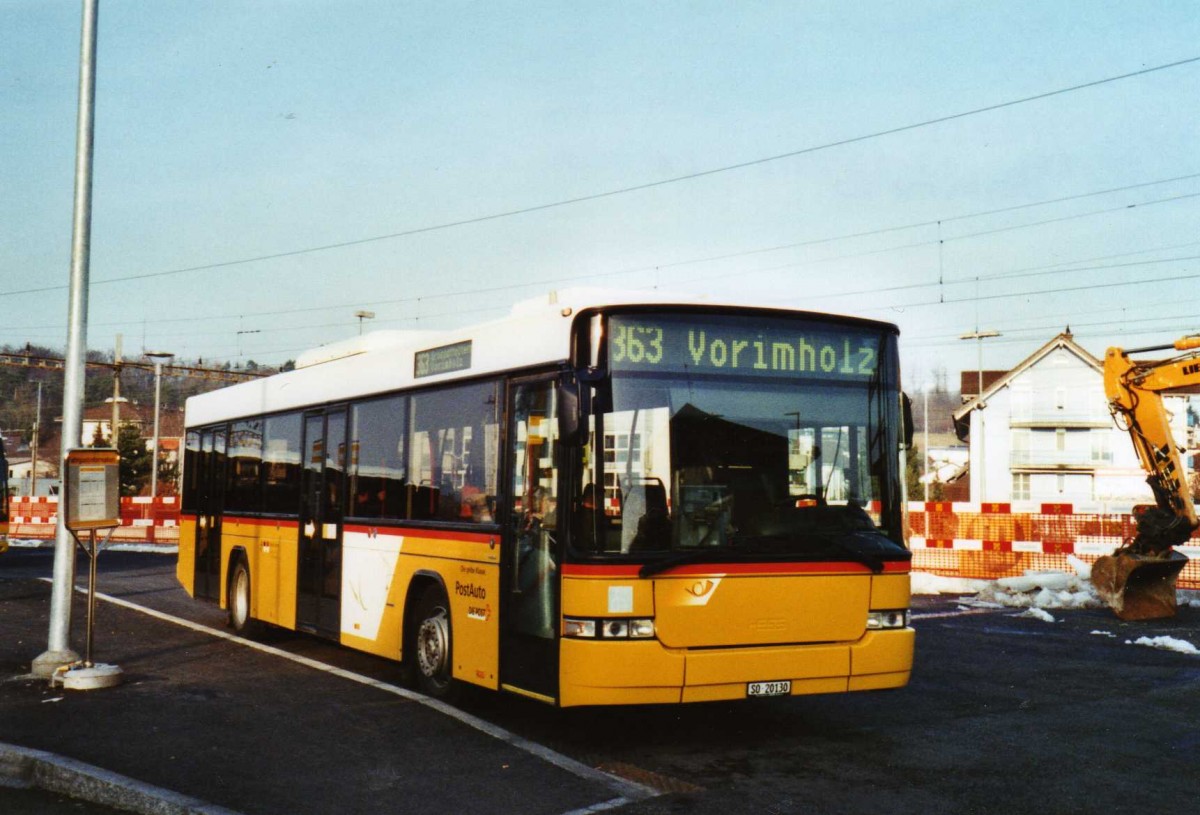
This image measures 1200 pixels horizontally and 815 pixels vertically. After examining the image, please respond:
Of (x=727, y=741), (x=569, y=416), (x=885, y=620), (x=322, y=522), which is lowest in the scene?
(x=727, y=741)

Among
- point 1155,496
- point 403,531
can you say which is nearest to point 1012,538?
point 1155,496

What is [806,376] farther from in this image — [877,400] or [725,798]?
[725,798]

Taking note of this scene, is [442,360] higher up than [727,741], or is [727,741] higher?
[442,360]

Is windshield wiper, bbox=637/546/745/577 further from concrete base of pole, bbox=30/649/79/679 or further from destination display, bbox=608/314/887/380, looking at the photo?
concrete base of pole, bbox=30/649/79/679

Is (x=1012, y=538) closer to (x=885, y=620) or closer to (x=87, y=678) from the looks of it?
(x=885, y=620)

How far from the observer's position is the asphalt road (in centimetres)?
689

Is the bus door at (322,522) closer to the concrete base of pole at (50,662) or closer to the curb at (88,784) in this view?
the concrete base of pole at (50,662)

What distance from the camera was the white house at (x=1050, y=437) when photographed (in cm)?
7569

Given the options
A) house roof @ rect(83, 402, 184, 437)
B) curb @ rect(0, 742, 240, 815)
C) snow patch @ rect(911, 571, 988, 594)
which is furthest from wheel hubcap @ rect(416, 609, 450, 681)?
house roof @ rect(83, 402, 184, 437)

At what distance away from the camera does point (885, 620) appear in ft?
27.6

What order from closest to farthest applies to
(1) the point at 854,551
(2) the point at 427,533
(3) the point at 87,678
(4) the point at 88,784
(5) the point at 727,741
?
(4) the point at 88,784 → (1) the point at 854,551 → (5) the point at 727,741 → (2) the point at 427,533 → (3) the point at 87,678

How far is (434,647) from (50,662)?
3.52 metres

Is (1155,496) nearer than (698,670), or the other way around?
(698,670)

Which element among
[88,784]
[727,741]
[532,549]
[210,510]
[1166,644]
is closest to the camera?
[88,784]
